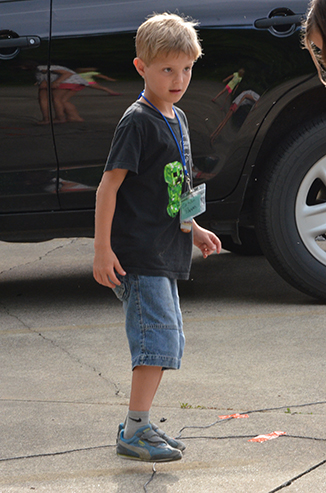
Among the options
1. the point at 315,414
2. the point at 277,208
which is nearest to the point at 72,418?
the point at 315,414

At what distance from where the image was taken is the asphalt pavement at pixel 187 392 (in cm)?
223

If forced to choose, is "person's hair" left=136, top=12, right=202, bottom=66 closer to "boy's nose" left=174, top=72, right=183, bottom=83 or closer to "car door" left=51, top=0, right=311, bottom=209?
"boy's nose" left=174, top=72, right=183, bottom=83

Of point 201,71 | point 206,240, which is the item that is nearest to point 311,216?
point 201,71

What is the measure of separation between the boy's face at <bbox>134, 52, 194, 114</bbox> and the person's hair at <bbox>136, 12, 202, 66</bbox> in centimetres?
2

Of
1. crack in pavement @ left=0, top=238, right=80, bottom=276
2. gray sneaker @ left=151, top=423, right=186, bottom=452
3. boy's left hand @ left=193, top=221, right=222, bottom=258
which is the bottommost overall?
crack in pavement @ left=0, top=238, right=80, bottom=276

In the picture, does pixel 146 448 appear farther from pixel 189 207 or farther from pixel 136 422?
pixel 189 207

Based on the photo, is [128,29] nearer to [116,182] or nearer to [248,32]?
[248,32]

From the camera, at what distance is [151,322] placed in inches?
92.1

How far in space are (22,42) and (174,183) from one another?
1.73m

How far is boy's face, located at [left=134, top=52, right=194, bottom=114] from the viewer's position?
89.7 inches

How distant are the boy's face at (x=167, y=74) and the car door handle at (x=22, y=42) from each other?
1.53m

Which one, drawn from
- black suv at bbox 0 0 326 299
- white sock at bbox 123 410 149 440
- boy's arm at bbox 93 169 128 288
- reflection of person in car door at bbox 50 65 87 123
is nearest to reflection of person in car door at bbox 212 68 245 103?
black suv at bbox 0 0 326 299

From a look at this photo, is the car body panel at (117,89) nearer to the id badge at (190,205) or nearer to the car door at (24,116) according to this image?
the car door at (24,116)

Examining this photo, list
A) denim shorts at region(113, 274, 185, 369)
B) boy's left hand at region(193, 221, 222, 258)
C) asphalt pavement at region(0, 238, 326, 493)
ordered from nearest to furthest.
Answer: asphalt pavement at region(0, 238, 326, 493) < denim shorts at region(113, 274, 185, 369) < boy's left hand at region(193, 221, 222, 258)
